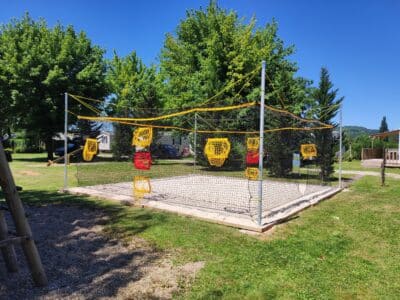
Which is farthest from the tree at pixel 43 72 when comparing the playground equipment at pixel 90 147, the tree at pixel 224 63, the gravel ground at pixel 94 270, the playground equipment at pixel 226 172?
the gravel ground at pixel 94 270

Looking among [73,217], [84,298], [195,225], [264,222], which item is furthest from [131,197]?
[84,298]

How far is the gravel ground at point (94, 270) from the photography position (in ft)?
10.3

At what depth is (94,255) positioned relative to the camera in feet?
13.8

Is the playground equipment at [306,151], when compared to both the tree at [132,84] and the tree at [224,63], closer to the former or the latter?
the tree at [224,63]

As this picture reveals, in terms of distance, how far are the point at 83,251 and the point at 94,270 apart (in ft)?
2.36

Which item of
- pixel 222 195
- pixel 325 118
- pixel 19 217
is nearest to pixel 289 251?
pixel 19 217

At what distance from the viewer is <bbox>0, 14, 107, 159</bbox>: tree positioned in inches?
750

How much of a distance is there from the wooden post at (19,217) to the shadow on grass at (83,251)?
168 millimetres

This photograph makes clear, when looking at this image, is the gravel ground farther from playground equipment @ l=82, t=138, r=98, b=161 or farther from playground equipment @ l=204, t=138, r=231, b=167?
playground equipment @ l=82, t=138, r=98, b=161

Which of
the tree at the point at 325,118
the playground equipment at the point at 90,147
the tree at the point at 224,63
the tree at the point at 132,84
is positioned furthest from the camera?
the tree at the point at 132,84

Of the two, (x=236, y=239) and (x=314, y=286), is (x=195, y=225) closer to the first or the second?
(x=236, y=239)

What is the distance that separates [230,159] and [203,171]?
307 centimetres

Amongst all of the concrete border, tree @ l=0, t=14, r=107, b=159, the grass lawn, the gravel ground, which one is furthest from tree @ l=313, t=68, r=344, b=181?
tree @ l=0, t=14, r=107, b=159

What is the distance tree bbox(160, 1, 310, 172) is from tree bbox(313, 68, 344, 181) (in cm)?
230
